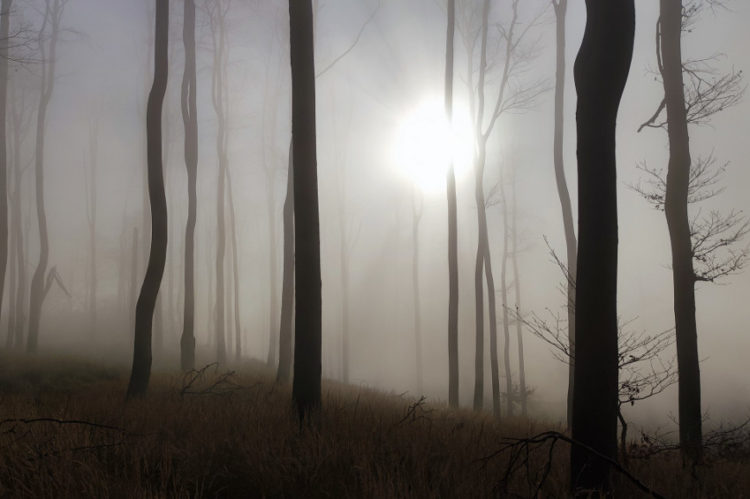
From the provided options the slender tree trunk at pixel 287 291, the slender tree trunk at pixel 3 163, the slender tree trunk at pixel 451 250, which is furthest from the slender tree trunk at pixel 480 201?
the slender tree trunk at pixel 3 163

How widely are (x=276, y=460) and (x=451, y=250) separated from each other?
926 cm

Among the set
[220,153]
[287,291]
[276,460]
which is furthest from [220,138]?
[276,460]

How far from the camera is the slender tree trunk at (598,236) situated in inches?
113

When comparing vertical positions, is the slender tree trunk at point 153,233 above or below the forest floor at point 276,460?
above

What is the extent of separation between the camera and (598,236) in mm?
3008

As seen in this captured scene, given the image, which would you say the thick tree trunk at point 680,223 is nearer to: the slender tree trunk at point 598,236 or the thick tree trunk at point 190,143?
the slender tree trunk at point 598,236

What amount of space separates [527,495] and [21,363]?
37.6 ft

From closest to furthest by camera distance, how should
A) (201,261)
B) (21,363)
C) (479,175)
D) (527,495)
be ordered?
1. (527,495)
2. (21,363)
3. (479,175)
4. (201,261)

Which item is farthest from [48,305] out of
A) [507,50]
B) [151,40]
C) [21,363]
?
[507,50]

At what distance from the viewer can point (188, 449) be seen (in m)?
3.45

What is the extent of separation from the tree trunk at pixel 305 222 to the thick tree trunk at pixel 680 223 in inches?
179

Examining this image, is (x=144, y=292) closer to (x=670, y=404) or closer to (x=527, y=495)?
(x=527, y=495)

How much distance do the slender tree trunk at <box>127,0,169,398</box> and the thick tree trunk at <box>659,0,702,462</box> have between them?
299 inches

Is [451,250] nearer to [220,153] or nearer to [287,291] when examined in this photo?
[287,291]
